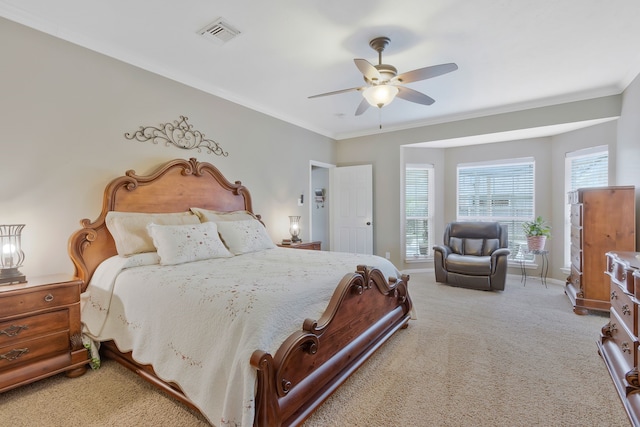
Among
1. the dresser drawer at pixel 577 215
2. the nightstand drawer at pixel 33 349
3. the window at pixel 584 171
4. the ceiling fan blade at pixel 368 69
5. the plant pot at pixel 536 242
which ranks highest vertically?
the ceiling fan blade at pixel 368 69

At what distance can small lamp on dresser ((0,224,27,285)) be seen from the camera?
2.14 m

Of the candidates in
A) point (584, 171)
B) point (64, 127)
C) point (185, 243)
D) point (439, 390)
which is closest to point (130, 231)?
point (185, 243)

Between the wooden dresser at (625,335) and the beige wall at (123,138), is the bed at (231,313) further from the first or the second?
the wooden dresser at (625,335)

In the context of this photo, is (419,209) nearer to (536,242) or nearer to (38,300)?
(536,242)

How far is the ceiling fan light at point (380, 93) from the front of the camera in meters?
2.70

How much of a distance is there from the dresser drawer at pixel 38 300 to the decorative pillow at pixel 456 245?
16.2ft

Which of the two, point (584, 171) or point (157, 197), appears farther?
point (584, 171)

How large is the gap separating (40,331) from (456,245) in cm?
518

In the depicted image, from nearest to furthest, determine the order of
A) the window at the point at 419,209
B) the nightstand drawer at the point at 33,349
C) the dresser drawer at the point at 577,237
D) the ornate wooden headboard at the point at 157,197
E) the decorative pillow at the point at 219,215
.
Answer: the nightstand drawer at the point at 33,349, the ornate wooden headboard at the point at 157,197, the decorative pillow at the point at 219,215, the dresser drawer at the point at 577,237, the window at the point at 419,209

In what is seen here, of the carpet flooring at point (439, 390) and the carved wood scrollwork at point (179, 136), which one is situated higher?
the carved wood scrollwork at point (179, 136)

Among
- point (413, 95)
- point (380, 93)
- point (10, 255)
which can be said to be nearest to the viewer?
point (10, 255)

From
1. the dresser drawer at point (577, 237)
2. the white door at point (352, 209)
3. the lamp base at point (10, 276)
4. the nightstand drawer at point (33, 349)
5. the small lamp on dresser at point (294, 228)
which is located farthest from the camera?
the white door at point (352, 209)

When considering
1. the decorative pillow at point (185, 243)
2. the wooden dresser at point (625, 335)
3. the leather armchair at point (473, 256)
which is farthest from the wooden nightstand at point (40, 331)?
the leather armchair at point (473, 256)

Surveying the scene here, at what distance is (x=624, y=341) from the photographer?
2.09 meters
